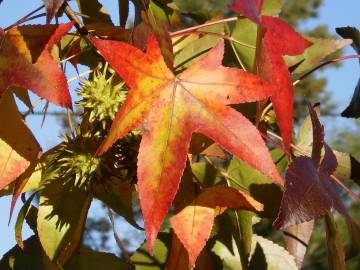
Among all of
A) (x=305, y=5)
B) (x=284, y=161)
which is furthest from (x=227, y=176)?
(x=305, y=5)

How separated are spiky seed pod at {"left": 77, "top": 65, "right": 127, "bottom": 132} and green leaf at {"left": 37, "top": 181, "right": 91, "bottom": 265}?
0.08m

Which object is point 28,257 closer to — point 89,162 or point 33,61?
point 89,162

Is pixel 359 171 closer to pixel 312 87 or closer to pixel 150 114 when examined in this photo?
pixel 150 114

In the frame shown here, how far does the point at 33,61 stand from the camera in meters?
0.62

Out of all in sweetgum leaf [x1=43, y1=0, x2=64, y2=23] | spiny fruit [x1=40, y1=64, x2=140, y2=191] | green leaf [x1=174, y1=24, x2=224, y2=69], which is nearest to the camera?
sweetgum leaf [x1=43, y1=0, x2=64, y2=23]

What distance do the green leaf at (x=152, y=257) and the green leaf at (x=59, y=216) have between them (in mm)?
92

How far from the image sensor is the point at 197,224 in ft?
2.19

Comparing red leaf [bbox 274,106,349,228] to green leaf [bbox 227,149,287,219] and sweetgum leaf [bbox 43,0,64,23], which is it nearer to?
green leaf [bbox 227,149,287,219]

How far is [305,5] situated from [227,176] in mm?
8446

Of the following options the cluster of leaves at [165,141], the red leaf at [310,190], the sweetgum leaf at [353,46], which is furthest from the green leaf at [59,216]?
the sweetgum leaf at [353,46]

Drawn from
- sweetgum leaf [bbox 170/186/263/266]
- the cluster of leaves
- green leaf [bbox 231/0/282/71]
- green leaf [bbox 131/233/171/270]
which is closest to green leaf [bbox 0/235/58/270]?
the cluster of leaves

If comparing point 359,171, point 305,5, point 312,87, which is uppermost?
point 359,171

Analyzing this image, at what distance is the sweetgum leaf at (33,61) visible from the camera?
0.61 m

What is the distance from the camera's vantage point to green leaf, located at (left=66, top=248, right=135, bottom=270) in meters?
0.77
